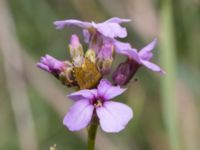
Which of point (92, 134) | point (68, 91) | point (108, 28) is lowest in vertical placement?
point (92, 134)

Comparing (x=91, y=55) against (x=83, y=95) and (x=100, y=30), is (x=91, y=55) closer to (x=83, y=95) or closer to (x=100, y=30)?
(x=100, y=30)

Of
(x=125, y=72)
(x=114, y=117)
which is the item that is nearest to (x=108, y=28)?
(x=125, y=72)

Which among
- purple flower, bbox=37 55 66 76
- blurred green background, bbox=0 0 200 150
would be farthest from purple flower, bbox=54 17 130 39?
blurred green background, bbox=0 0 200 150

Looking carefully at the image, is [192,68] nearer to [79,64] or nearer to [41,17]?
[41,17]

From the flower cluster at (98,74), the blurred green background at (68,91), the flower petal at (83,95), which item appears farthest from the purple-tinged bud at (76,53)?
the blurred green background at (68,91)

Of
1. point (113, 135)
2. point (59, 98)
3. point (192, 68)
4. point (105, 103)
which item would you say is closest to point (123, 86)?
point (105, 103)
